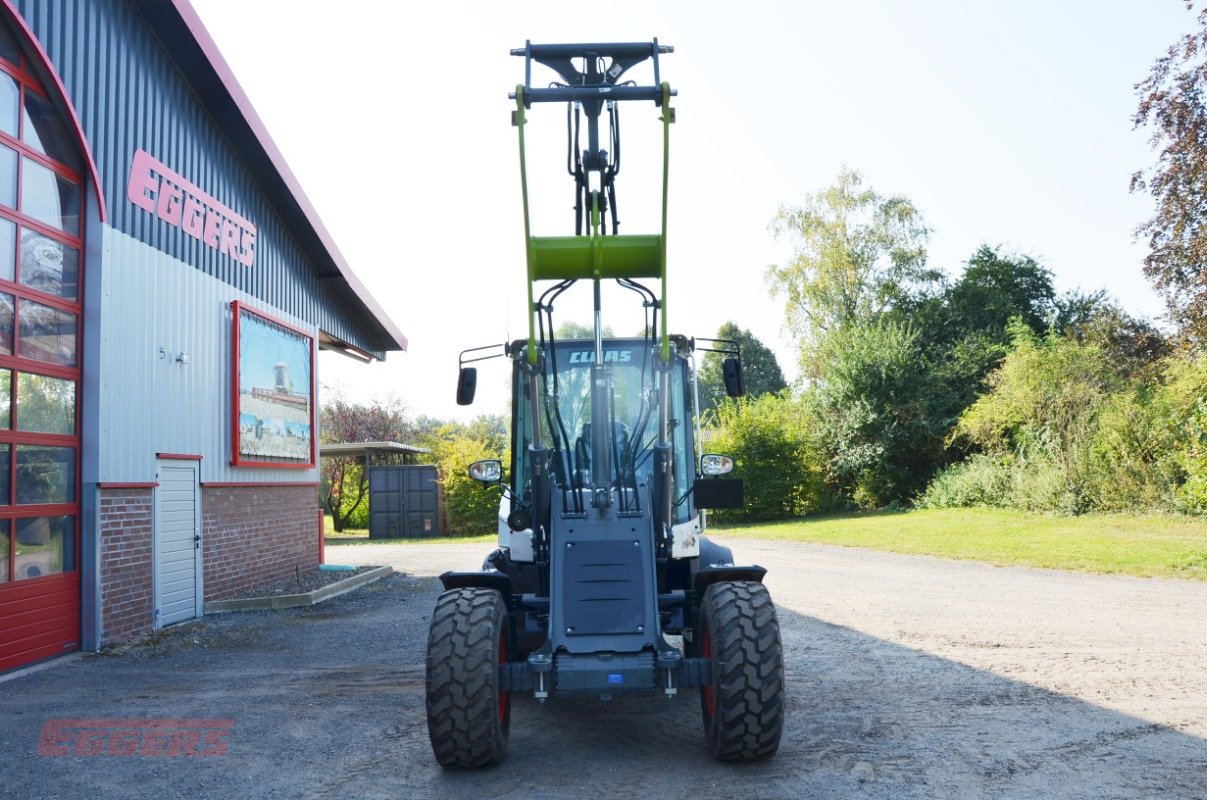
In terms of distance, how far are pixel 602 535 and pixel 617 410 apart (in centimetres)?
142

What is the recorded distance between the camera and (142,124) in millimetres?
11625

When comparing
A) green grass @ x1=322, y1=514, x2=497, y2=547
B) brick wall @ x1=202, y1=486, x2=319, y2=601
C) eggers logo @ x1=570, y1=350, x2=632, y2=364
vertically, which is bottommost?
green grass @ x1=322, y1=514, x2=497, y2=547

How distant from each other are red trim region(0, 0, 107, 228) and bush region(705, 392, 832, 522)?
824 inches

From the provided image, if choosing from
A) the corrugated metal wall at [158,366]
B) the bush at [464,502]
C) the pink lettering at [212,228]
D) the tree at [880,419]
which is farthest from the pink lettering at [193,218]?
the tree at [880,419]

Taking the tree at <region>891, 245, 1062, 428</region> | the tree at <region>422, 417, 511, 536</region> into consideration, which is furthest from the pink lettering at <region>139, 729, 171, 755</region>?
the tree at <region>891, 245, 1062, 428</region>

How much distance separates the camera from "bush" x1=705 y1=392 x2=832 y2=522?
29828 millimetres

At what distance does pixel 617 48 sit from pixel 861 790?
14.1ft

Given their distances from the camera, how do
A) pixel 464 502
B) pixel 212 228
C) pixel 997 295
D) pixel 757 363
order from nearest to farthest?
pixel 212 228 < pixel 464 502 < pixel 997 295 < pixel 757 363

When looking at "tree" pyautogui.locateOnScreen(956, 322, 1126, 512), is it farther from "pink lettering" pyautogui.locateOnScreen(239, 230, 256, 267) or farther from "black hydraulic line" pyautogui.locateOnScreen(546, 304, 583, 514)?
"black hydraulic line" pyautogui.locateOnScreen(546, 304, 583, 514)

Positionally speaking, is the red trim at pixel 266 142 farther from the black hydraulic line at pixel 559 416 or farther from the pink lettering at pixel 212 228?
the black hydraulic line at pixel 559 416

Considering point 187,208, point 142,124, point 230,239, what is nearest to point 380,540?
point 230,239

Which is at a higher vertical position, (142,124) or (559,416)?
(142,124)

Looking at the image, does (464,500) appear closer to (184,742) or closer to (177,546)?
(177,546)

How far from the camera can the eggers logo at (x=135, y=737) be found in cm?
635
